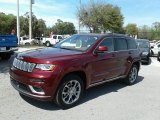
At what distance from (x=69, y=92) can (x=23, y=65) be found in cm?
124

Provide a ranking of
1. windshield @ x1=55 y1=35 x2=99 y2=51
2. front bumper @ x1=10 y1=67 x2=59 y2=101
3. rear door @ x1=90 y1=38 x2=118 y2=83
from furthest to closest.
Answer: windshield @ x1=55 y1=35 x2=99 y2=51, rear door @ x1=90 y1=38 x2=118 y2=83, front bumper @ x1=10 y1=67 x2=59 y2=101

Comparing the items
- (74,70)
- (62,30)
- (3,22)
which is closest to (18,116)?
(74,70)

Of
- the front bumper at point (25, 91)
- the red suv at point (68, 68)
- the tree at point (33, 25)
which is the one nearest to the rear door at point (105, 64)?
the red suv at point (68, 68)

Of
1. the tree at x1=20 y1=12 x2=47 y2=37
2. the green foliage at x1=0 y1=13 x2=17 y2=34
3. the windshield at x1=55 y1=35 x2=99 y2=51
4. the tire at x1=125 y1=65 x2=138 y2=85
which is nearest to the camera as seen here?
the windshield at x1=55 y1=35 x2=99 y2=51

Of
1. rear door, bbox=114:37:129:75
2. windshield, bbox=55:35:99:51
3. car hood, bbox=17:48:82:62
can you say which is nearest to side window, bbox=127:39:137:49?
rear door, bbox=114:37:129:75

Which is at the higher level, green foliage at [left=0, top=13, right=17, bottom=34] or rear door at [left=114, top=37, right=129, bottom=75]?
green foliage at [left=0, top=13, right=17, bottom=34]

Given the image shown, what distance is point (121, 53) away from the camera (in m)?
8.15

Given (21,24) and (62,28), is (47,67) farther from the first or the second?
(62,28)

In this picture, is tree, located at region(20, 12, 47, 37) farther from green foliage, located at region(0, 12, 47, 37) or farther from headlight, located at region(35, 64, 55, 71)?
headlight, located at region(35, 64, 55, 71)

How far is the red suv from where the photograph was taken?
18.4 feet

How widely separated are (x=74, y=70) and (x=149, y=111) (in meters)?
2.04

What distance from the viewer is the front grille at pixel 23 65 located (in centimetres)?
572

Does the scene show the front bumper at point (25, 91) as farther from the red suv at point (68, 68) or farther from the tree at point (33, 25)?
the tree at point (33, 25)

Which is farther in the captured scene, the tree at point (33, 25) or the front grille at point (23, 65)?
the tree at point (33, 25)
